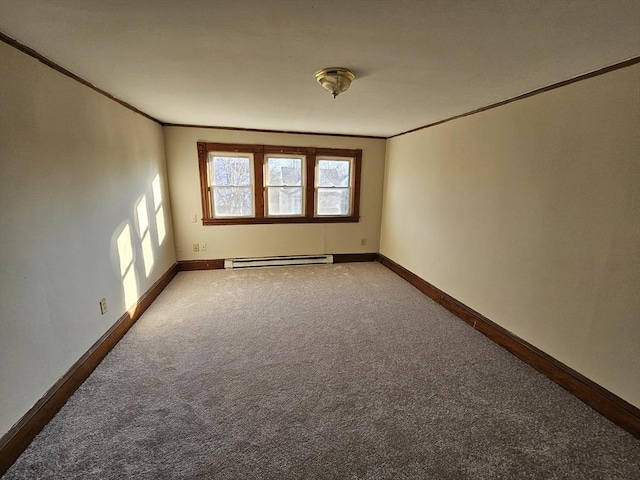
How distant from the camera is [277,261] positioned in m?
4.55

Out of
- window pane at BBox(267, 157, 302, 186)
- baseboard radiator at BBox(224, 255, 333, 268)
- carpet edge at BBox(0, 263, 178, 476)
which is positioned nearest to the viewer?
carpet edge at BBox(0, 263, 178, 476)

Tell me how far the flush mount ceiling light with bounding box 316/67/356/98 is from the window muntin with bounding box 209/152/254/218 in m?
2.54

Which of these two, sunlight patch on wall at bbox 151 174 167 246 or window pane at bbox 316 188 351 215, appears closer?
sunlight patch on wall at bbox 151 174 167 246

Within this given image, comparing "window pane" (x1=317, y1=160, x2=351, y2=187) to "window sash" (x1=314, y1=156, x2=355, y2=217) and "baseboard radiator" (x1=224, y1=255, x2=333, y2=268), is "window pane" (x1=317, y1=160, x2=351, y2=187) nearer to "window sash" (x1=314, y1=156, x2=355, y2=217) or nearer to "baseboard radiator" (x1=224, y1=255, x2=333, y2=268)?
"window sash" (x1=314, y1=156, x2=355, y2=217)

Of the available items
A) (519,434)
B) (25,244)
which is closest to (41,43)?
(25,244)

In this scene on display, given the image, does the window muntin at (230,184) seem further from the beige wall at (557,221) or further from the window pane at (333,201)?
the beige wall at (557,221)

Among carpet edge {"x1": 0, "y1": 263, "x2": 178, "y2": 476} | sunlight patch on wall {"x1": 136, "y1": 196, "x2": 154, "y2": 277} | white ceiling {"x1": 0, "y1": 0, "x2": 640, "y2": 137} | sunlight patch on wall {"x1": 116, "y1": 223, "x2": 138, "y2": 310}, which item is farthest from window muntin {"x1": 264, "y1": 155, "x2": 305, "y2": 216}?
carpet edge {"x1": 0, "y1": 263, "x2": 178, "y2": 476}

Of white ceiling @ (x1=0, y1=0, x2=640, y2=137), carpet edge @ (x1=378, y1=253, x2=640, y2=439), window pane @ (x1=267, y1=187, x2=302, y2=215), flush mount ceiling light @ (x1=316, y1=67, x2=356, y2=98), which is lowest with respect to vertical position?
carpet edge @ (x1=378, y1=253, x2=640, y2=439)

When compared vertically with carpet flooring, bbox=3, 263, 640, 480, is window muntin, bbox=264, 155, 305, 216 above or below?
above

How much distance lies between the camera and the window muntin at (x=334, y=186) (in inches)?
178

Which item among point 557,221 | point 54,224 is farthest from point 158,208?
point 557,221

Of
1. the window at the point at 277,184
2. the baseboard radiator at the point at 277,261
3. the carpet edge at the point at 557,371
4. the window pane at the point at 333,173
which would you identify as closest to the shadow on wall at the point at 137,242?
the window at the point at 277,184

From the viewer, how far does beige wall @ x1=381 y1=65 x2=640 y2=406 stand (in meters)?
1.66

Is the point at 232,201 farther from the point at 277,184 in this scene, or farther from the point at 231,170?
the point at 277,184
